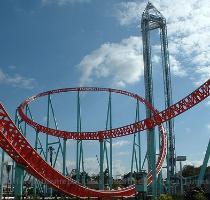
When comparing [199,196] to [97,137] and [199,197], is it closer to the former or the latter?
[199,197]

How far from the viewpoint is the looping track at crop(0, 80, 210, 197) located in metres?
17.7

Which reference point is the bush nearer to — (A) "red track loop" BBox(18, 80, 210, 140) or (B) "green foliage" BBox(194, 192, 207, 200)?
(B) "green foliage" BBox(194, 192, 207, 200)

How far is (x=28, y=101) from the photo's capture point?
28.3 m

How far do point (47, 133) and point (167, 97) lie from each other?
1517 cm

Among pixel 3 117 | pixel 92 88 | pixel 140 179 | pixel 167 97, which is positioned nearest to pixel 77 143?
pixel 92 88

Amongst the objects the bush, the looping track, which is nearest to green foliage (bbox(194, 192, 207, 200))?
the bush

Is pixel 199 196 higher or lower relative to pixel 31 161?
lower

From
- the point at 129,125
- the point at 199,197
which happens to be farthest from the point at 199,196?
the point at 129,125

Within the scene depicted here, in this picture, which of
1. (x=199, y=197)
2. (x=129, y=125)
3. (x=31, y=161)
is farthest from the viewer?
(x=129, y=125)

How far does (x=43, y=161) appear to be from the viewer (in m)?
19.8

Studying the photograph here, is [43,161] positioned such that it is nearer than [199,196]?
No

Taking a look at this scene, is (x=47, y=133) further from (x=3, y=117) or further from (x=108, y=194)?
(x=3, y=117)

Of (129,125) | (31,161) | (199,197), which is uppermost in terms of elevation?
(129,125)

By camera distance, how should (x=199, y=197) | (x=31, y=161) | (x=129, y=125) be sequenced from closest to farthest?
(x=199, y=197) → (x=31, y=161) → (x=129, y=125)
